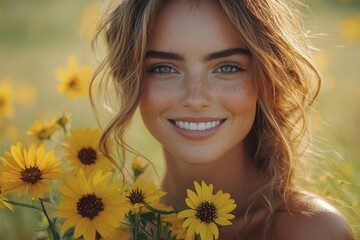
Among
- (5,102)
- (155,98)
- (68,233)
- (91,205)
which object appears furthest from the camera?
(5,102)

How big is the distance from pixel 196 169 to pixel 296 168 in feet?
1.01

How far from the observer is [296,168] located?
2.02 m

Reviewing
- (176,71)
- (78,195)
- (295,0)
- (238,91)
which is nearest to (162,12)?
(176,71)

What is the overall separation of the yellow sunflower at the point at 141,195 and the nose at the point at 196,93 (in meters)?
0.30

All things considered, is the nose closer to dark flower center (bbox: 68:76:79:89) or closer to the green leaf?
the green leaf

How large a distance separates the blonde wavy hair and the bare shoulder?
0.04 metres

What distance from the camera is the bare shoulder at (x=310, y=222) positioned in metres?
1.72

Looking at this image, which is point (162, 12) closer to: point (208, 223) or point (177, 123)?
point (177, 123)

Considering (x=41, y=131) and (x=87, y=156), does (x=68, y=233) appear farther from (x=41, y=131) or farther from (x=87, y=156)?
(x=41, y=131)

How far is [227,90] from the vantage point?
69.1 inches

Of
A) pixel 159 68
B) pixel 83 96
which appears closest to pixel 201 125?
pixel 159 68

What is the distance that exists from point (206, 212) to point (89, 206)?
0.84ft

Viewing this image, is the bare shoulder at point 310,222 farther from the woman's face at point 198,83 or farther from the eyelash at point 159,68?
the eyelash at point 159,68

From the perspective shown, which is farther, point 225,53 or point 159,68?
point 159,68
